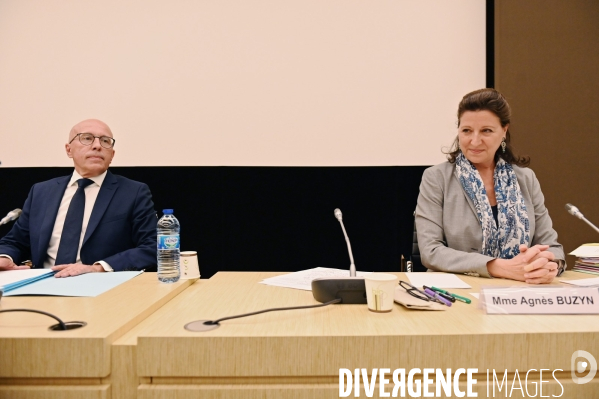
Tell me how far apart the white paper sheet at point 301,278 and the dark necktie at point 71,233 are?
96cm

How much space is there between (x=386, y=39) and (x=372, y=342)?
7.30 feet

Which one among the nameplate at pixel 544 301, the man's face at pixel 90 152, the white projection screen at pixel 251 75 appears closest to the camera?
the nameplate at pixel 544 301

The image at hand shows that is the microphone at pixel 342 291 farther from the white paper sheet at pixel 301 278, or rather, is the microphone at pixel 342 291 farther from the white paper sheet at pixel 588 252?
the white paper sheet at pixel 588 252

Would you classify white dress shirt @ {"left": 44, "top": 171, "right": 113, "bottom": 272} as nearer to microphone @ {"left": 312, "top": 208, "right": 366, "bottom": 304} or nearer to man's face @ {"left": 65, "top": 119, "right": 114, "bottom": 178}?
man's face @ {"left": 65, "top": 119, "right": 114, "bottom": 178}

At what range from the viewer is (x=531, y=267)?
114 cm

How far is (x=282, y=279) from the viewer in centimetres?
123

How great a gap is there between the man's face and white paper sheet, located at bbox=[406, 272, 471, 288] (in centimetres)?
146

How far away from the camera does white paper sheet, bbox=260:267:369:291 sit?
115 cm

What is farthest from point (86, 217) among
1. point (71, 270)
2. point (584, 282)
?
point (584, 282)

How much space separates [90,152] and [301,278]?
3.98ft

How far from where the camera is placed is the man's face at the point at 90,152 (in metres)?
1.78

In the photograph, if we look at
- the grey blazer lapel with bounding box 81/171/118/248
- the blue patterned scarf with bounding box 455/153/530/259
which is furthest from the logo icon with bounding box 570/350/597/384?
the grey blazer lapel with bounding box 81/171/118/248

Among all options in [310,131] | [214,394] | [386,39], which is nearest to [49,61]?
[310,131]

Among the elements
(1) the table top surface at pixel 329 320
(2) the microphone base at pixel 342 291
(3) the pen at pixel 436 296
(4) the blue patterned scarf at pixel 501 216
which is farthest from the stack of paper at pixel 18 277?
(4) the blue patterned scarf at pixel 501 216
